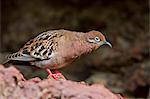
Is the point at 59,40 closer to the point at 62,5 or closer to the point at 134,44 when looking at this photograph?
the point at 134,44

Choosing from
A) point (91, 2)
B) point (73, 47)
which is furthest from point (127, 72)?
point (73, 47)

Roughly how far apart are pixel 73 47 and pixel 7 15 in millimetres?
6909

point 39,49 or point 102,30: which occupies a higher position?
point 39,49

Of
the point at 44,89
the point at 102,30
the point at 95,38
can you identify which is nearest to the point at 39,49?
the point at 95,38

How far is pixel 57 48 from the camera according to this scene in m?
4.37

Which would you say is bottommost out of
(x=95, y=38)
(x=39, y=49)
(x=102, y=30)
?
(x=102, y=30)

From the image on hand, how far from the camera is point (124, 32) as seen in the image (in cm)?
976

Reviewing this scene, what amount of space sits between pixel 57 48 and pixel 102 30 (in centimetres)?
575

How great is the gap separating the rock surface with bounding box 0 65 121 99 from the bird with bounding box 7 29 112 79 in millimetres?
1384

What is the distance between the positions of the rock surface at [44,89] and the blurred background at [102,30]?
5.60m

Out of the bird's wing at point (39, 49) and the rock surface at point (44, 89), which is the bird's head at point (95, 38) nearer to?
the bird's wing at point (39, 49)

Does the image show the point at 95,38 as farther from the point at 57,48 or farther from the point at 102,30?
→ the point at 102,30

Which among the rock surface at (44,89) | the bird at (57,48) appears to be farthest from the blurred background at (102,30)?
the rock surface at (44,89)

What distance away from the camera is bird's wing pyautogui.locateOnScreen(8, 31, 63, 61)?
4.38m
